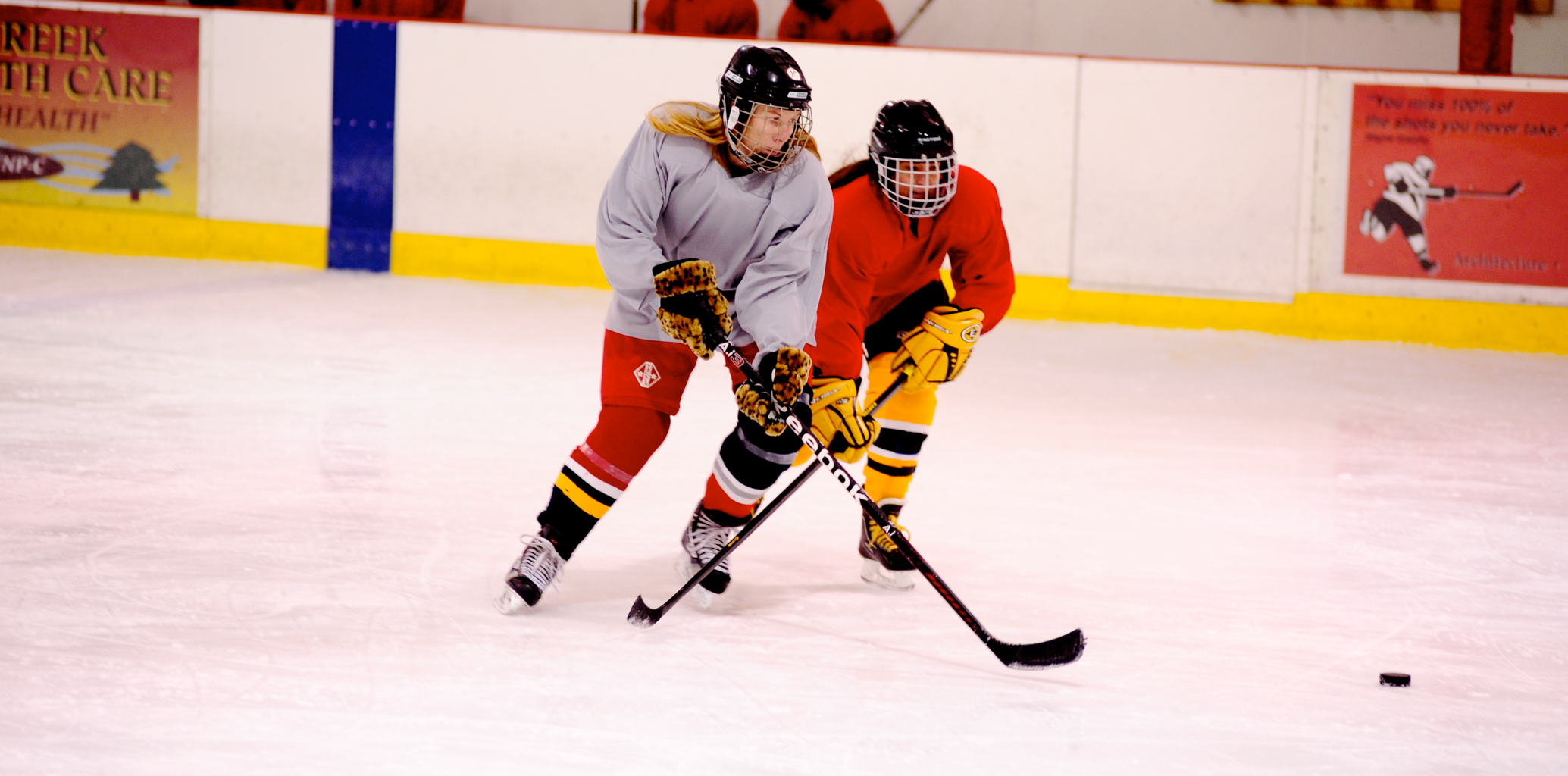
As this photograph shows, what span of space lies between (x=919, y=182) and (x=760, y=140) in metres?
0.36

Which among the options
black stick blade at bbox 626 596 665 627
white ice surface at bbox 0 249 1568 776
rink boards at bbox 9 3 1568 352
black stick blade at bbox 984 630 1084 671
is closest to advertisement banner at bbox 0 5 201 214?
rink boards at bbox 9 3 1568 352

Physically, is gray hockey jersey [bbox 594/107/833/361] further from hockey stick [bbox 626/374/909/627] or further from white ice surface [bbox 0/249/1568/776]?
white ice surface [bbox 0/249/1568/776]

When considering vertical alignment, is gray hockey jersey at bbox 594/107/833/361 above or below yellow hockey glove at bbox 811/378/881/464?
above

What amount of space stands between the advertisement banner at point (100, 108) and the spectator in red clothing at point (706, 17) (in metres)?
2.03

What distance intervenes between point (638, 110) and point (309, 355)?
2240 millimetres

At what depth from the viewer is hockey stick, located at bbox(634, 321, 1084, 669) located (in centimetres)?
239

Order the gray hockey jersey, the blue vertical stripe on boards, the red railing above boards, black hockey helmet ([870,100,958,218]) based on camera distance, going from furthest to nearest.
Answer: the red railing above boards < the blue vertical stripe on boards < black hockey helmet ([870,100,958,218]) < the gray hockey jersey

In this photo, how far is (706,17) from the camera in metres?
7.19

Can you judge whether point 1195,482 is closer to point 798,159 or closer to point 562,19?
point 798,159

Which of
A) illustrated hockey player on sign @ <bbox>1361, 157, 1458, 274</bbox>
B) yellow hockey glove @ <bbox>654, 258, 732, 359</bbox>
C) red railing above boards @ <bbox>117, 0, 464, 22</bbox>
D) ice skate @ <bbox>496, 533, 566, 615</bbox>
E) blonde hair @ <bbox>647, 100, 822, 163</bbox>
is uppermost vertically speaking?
red railing above boards @ <bbox>117, 0, 464, 22</bbox>

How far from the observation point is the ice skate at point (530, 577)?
256cm

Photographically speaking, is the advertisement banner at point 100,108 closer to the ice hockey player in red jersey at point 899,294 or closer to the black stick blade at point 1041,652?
the ice hockey player in red jersey at point 899,294

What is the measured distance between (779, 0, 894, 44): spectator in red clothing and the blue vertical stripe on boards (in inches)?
68.9

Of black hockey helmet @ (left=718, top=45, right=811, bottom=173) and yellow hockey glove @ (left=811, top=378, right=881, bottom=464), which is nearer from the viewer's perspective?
black hockey helmet @ (left=718, top=45, right=811, bottom=173)
